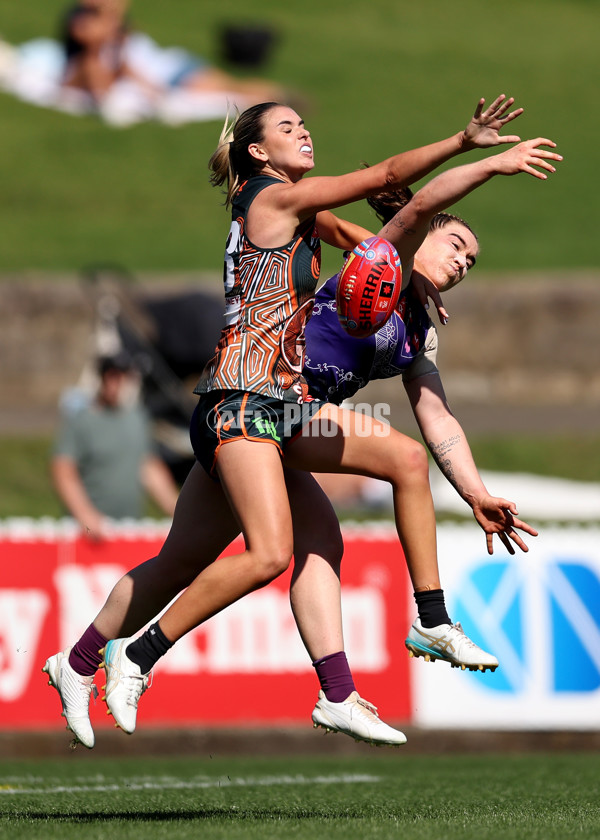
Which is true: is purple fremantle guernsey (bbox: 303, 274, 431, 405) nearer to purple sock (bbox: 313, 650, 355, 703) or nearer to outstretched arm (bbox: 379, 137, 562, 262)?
outstretched arm (bbox: 379, 137, 562, 262)

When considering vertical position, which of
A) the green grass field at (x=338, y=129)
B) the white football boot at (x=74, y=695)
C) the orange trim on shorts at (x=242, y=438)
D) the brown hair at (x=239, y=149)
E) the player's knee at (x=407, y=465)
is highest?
the green grass field at (x=338, y=129)

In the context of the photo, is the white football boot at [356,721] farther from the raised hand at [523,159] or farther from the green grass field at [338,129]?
the green grass field at [338,129]

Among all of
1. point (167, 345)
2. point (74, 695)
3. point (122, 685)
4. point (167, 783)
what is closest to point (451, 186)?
point (122, 685)

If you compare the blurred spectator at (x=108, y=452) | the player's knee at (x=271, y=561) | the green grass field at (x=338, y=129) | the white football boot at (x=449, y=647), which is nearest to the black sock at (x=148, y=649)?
the player's knee at (x=271, y=561)

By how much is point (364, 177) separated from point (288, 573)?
4.58m

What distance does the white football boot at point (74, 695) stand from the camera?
211 inches

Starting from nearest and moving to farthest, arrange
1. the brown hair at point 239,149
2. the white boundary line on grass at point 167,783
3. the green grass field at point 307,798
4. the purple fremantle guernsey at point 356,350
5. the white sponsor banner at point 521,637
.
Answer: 1. the green grass field at point 307,798
2. the brown hair at point 239,149
3. the purple fremantle guernsey at point 356,350
4. the white boundary line on grass at point 167,783
5. the white sponsor banner at point 521,637

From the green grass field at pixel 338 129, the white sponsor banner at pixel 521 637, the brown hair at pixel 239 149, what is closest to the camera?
the brown hair at pixel 239 149

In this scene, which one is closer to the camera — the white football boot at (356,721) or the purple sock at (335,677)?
the white football boot at (356,721)

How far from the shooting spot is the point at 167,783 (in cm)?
732

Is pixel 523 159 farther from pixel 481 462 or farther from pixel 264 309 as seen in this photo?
pixel 481 462

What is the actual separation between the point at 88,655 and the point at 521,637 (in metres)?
4.25

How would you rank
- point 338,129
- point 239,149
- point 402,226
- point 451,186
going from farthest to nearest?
point 338,129
point 239,149
point 402,226
point 451,186

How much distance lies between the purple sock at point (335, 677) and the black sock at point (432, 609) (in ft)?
1.14
